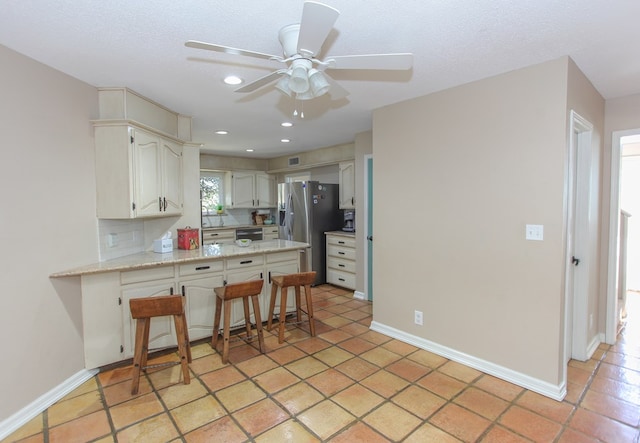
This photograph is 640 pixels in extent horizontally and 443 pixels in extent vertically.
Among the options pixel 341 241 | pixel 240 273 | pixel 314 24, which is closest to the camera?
pixel 314 24

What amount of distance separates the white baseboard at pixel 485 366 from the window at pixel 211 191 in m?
4.58

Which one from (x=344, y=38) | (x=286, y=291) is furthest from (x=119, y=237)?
(x=344, y=38)

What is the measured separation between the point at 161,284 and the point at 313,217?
9.60ft

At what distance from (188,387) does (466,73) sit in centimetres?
324

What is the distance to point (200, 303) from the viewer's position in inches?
127

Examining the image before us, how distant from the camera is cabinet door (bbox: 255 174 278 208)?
7.09 metres

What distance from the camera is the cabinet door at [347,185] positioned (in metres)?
5.29

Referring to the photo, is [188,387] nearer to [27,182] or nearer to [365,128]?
[27,182]

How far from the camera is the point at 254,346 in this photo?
3229mm

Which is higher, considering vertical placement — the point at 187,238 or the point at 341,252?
the point at 187,238

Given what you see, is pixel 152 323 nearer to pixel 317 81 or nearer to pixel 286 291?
Result: pixel 286 291

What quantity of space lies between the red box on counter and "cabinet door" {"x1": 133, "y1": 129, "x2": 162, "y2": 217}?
1.41ft

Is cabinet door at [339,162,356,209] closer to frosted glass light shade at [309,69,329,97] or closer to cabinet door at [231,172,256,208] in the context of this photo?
cabinet door at [231,172,256,208]

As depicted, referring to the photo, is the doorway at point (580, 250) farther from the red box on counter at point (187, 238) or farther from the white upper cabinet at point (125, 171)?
the white upper cabinet at point (125, 171)
